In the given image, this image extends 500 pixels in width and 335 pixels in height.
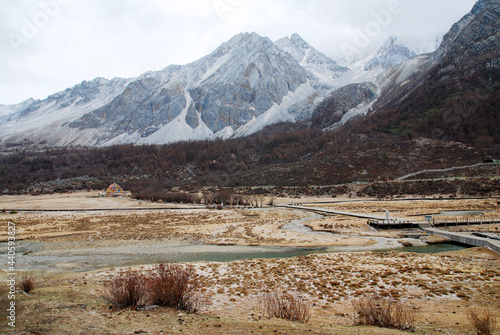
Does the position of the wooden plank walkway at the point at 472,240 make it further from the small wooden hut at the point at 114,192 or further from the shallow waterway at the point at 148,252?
the small wooden hut at the point at 114,192

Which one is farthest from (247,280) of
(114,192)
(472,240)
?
(114,192)

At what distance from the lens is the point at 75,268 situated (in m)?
14.7

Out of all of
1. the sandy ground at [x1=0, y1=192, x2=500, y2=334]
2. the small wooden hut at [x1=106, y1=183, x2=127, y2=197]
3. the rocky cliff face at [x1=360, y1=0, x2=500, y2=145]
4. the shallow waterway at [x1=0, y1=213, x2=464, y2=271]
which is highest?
the rocky cliff face at [x1=360, y1=0, x2=500, y2=145]

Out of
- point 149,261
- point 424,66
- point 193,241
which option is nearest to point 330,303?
point 149,261

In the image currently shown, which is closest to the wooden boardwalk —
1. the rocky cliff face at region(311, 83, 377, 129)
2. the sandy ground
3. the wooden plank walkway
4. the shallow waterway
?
the wooden plank walkway

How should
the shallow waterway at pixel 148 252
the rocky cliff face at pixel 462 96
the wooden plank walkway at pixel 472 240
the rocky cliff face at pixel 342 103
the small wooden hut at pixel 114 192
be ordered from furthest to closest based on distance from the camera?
the rocky cliff face at pixel 342 103 < the rocky cliff face at pixel 462 96 < the small wooden hut at pixel 114 192 < the wooden plank walkway at pixel 472 240 < the shallow waterway at pixel 148 252

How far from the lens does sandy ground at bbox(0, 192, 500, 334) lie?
251 inches

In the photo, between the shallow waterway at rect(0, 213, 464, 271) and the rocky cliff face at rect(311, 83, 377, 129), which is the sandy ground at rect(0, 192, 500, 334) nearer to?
the shallow waterway at rect(0, 213, 464, 271)

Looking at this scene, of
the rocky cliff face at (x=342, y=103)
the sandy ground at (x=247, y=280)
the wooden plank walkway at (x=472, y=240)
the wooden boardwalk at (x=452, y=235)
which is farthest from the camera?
the rocky cliff face at (x=342, y=103)

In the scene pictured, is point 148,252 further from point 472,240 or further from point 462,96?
point 462,96

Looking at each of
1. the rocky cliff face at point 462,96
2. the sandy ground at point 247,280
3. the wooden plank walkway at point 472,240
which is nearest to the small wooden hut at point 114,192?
the sandy ground at point 247,280

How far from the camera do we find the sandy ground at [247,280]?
6.38m

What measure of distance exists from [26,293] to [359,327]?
884 cm

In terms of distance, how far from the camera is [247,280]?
11.7m
